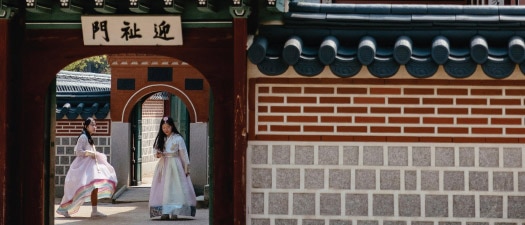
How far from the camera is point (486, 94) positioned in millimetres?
9906

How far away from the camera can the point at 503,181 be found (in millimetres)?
9930

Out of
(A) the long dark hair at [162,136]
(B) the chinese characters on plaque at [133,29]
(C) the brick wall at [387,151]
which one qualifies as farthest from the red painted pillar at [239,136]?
(A) the long dark hair at [162,136]

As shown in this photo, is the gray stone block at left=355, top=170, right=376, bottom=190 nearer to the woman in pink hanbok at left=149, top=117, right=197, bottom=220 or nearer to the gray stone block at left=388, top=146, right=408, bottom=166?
the gray stone block at left=388, top=146, right=408, bottom=166

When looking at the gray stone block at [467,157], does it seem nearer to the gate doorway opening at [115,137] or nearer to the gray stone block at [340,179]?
the gray stone block at [340,179]

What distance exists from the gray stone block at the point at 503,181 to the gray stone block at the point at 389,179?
101cm

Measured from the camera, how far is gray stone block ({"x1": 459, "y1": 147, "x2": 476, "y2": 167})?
392 inches

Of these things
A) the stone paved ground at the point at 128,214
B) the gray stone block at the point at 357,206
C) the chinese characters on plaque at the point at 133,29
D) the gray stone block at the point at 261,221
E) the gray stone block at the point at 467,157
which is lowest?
the stone paved ground at the point at 128,214

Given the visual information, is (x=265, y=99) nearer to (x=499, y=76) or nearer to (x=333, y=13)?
(x=333, y=13)

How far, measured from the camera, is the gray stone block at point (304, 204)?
395 inches

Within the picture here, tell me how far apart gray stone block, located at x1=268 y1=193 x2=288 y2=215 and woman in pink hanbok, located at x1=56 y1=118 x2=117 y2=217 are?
625 cm

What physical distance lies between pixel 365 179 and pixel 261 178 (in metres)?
1.11

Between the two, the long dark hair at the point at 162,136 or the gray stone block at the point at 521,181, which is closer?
the gray stone block at the point at 521,181

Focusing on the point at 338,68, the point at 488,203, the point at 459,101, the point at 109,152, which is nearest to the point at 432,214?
the point at 488,203

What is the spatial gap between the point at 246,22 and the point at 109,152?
1046cm
